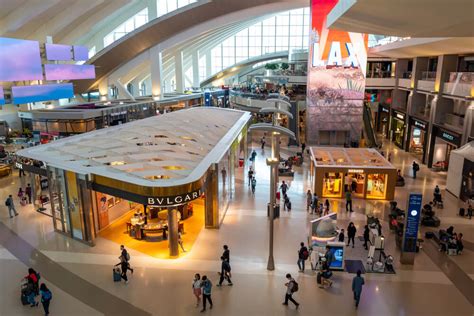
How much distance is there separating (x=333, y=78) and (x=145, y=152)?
75.4 feet

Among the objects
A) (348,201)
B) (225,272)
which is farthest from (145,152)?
(348,201)

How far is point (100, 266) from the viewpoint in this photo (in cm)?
1254

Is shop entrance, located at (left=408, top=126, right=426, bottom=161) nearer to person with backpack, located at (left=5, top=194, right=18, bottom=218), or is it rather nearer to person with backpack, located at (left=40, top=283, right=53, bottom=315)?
person with backpack, located at (left=5, top=194, right=18, bottom=218)

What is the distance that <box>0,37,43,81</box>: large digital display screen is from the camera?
20656 millimetres

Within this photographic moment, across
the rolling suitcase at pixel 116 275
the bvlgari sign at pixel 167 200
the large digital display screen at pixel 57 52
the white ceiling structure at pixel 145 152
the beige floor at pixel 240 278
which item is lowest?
the beige floor at pixel 240 278

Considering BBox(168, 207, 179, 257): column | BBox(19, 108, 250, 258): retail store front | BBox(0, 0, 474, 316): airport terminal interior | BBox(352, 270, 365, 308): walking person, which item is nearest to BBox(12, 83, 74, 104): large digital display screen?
Result: BBox(0, 0, 474, 316): airport terminal interior

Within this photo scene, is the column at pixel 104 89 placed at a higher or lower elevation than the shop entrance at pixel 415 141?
higher

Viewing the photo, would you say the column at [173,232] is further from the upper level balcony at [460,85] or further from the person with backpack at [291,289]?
the upper level balcony at [460,85]

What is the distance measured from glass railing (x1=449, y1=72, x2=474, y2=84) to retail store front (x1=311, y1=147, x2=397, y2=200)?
7.39 metres

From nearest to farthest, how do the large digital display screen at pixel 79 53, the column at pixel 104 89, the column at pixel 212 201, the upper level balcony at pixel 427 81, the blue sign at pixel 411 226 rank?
the blue sign at pixel 411 226, the column at pixel 212 201, the upper level balcony at pixel 427 81, the large digital display screen at pixel 79 53, the column at pixel 104 89

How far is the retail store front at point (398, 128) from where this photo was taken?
33.6 metres

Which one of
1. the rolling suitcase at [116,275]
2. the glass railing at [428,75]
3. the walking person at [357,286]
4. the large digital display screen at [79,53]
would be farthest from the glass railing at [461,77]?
the large digital display screen at [79,53]

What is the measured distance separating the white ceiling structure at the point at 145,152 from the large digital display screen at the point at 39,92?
861 centimetres

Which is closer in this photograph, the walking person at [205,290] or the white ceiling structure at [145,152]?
the walking person at [205,290]
